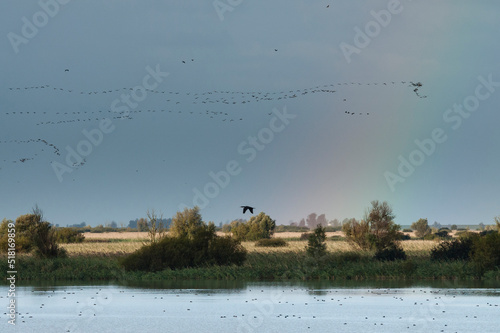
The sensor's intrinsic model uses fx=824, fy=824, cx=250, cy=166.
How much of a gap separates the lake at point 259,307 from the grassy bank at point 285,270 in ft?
9.75

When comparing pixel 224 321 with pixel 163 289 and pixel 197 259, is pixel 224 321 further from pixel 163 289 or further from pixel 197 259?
pixel 197 259

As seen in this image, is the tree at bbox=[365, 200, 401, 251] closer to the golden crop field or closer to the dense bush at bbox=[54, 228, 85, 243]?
the golden crop field

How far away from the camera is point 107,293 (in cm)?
4603

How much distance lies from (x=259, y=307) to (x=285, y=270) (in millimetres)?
17584

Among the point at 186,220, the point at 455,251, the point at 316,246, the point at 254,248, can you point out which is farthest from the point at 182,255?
the point at 186,220

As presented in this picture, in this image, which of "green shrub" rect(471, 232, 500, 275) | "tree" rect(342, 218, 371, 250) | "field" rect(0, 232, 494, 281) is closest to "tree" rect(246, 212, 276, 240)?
"tree" rect(342, 218, 371, 250)

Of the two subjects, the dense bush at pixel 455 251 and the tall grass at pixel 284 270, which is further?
the dense bush at pixel 455 251

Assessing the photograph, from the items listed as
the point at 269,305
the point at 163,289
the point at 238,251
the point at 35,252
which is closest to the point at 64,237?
the point at 35,252

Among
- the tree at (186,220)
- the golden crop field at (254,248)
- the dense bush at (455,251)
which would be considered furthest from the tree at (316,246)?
the tree at (186,220)

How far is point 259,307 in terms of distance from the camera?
124 feet

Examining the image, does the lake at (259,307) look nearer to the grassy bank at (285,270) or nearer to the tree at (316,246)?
the grassy bank at (285,270)

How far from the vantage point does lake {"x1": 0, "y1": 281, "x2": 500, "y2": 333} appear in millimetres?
31469

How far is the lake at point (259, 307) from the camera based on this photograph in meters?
31.5

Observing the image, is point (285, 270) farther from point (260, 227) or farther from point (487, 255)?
point (260, 227)
